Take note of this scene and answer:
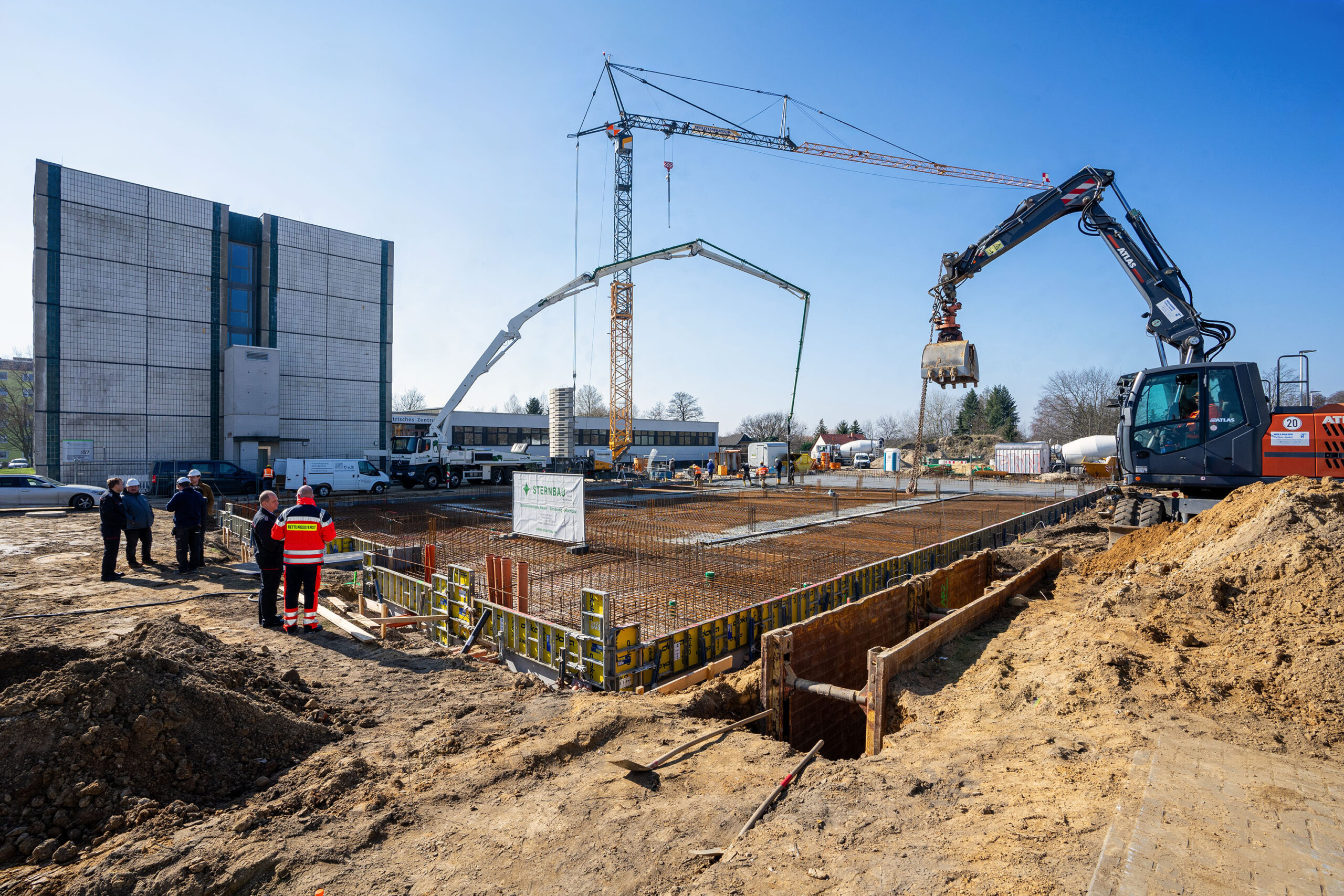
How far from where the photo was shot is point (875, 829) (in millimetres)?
3383

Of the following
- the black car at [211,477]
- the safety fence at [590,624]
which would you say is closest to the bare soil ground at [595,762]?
the safety fence at [590,624]

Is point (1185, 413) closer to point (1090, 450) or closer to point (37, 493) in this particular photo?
point (37, 493)

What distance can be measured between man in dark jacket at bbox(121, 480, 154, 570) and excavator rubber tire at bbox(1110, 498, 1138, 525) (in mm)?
17967

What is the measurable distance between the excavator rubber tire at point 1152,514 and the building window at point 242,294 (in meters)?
37.2

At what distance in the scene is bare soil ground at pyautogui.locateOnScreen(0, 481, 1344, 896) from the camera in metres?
3.16

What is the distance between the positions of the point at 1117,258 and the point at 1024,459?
117 ft

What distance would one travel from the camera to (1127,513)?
12805 mm

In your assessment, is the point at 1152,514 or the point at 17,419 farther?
the point at 17,419

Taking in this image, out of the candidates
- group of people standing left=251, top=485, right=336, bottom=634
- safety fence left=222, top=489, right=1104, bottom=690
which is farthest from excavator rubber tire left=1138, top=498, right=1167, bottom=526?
group of people standing left=251, top=485, right=336, bottom=634

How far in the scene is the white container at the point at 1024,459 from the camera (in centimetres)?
4616

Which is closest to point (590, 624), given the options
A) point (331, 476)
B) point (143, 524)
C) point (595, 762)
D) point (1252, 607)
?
point (595, 762)

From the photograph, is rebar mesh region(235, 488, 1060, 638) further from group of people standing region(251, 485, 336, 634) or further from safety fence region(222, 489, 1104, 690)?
group of people standing region(251, 485, 336, 634)

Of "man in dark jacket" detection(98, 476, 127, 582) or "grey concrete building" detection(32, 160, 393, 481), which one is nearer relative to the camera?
"man in dark jacket" detection(98, 476, 127, 582)

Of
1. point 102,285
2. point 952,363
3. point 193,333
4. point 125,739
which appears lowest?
point 125,739
